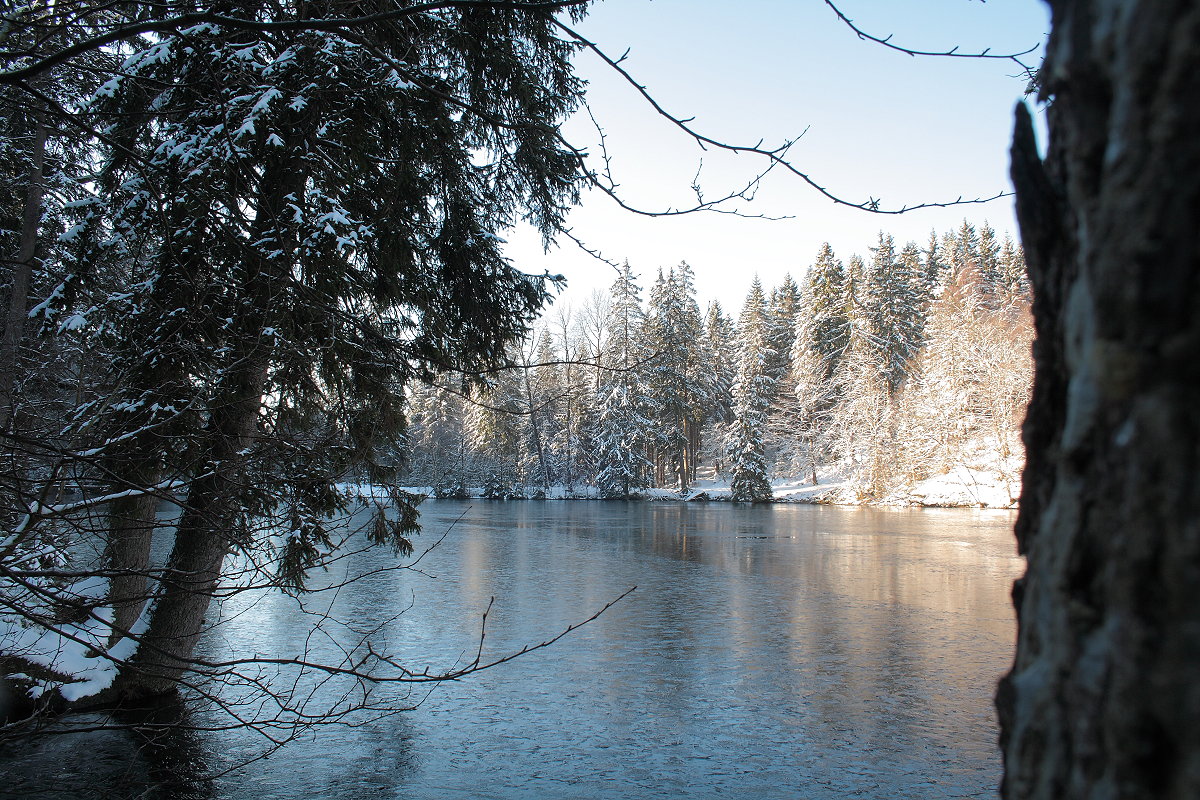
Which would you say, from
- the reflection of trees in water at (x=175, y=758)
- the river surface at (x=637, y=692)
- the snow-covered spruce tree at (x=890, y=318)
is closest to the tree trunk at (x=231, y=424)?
the reflection of trees in water at (x=175, y=758)

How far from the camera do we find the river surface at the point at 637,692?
6199 mm

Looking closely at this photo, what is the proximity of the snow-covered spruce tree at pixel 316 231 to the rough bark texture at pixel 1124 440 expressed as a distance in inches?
136

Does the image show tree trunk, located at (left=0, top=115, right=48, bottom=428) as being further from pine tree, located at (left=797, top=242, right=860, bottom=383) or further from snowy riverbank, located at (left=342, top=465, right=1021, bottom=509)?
pine tree, located at (left=797, top=242, right=860, bottom=383)

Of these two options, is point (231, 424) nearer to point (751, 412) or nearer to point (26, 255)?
point (26, 255)

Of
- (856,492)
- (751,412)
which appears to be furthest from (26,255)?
(856,492)

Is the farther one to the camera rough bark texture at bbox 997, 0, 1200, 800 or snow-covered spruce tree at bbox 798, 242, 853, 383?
snow-covered spruce tree at bbox 798, 242, 853, 383

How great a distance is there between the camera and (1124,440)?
71 centimetres

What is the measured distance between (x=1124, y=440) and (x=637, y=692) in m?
8.32

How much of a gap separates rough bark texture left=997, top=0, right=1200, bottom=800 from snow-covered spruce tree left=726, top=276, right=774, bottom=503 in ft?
142

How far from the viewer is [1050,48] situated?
910 millimetres

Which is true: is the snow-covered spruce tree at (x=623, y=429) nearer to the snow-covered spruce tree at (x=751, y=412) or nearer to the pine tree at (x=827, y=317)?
the snow-covered spruce tree at (x=751, y=412)

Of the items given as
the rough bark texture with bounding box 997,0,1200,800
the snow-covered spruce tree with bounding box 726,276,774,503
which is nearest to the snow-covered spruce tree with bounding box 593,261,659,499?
the snow-covered spruce tree with bounding box 726,276,774,503

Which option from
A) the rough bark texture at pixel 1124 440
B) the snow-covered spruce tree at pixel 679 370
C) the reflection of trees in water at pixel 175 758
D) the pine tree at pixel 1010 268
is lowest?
the reflection of trees in water at pixel 175 758

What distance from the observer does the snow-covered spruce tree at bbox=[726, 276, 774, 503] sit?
43562 mm
